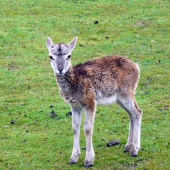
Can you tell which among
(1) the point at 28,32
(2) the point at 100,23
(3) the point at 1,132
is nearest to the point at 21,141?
(3) the point at 1,132

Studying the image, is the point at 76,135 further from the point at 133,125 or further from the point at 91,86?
the point at 133,125

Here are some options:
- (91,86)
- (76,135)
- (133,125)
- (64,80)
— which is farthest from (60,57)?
(133,125)

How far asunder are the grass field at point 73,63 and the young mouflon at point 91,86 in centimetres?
57

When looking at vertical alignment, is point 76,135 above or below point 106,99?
below

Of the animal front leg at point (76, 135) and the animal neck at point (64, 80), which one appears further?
the animal front leg at point (76, 135)

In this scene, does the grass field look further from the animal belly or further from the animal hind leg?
the animal belly

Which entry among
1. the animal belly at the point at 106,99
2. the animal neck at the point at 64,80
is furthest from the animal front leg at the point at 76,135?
the animal neck at the point at 64,80

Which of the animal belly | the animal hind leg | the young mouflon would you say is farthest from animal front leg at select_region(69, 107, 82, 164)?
the animal hind leg

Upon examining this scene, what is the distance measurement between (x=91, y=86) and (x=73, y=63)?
8248 mm

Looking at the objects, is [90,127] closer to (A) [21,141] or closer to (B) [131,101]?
(B) [131,101]

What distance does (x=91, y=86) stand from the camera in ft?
32.0

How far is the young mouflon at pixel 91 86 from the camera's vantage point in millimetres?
9453

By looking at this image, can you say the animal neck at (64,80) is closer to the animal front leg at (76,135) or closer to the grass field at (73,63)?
the animal front leg at (76,135)

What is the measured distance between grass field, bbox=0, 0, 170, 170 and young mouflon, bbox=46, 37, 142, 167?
57cm
